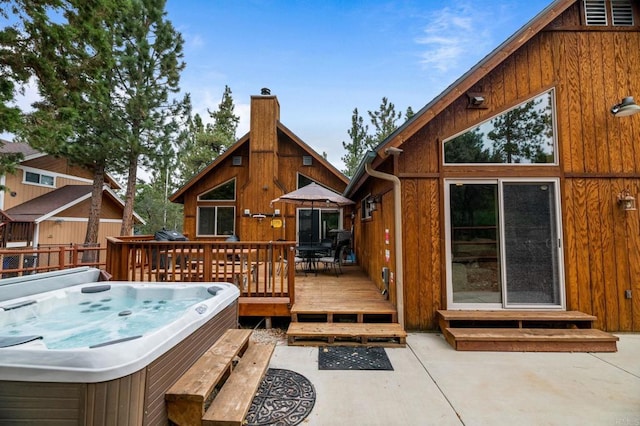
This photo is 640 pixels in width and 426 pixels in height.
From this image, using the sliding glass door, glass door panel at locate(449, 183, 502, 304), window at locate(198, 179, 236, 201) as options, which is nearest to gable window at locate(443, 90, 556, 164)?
the sliding glass door

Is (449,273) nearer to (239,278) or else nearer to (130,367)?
(239,278)

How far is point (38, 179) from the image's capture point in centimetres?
1372

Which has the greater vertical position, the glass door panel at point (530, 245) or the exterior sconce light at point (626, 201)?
the exterior sconce light at point (626, 201)

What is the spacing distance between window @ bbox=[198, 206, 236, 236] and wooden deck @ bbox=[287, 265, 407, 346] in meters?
5.92

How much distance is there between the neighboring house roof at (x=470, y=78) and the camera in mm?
3852

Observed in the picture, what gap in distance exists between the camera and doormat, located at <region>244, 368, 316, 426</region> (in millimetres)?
2213

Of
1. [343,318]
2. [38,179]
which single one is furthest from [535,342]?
[38,179]

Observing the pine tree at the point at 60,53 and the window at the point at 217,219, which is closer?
the pine tree at the point at 60,53

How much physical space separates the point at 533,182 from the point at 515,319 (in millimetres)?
1986

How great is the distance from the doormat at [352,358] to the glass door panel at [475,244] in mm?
1523

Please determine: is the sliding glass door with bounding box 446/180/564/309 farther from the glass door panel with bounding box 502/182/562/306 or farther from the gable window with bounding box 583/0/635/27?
the gable window with bounding box 583/0/635/27

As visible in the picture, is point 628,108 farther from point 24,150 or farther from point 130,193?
point 24,150

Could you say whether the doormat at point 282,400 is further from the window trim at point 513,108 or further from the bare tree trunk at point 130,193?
the bare tree trunk at point 130,193

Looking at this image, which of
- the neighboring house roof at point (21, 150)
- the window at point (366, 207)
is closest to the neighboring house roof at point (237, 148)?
the window at point (366, 207)
